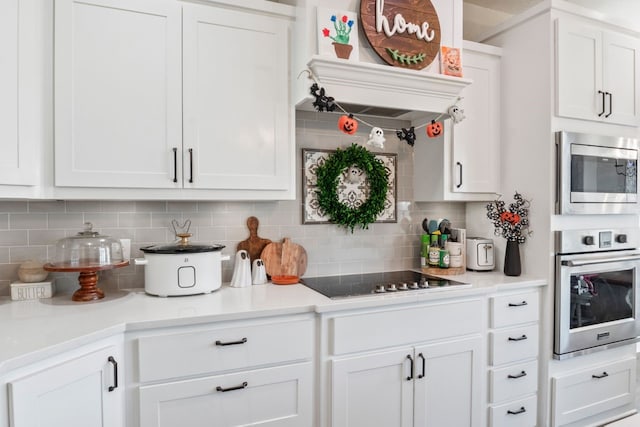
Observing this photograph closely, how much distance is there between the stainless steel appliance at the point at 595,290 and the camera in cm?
226

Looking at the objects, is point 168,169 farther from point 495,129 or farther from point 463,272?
point 495,129

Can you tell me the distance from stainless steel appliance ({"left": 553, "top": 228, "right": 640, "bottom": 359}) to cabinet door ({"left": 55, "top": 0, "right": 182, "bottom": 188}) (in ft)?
6.99

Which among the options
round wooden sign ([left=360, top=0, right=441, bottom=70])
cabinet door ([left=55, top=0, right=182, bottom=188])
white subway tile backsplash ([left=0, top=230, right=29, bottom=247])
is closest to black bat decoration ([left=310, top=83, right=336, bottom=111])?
round wooden sign ([left=360, top=0, right=441, bottom=70])

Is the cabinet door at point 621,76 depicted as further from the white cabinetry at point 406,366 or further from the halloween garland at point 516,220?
the white cabinetry at point 406,366

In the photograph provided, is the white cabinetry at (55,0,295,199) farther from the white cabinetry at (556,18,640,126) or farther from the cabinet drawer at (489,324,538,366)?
the white cabinetry at (556,18,640,126)

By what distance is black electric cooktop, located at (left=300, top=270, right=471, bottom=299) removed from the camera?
6.40ft

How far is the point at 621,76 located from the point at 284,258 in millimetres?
2303

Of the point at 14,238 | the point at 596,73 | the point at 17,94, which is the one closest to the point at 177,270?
the point at 14,238

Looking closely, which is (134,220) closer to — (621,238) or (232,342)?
(232,342)

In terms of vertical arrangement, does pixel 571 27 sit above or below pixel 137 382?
above

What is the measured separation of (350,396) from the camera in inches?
69.7

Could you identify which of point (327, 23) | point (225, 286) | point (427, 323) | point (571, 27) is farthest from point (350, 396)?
point (571, 27)

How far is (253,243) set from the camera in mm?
2232

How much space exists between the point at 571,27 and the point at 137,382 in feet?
9.14
